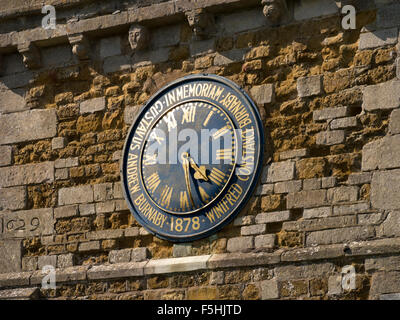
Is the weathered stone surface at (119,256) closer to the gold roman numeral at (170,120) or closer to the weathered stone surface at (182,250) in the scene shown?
the weathered stone surface at (182,250)

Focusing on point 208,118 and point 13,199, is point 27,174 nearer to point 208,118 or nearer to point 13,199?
point 13,199

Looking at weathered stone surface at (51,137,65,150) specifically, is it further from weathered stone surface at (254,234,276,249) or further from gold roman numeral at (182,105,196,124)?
weathered stone surface at (254,234,276,249)

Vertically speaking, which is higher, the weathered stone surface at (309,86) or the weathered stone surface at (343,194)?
the weathered stone surface at (309,86)

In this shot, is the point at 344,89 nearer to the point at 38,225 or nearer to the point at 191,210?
the point at 191,210

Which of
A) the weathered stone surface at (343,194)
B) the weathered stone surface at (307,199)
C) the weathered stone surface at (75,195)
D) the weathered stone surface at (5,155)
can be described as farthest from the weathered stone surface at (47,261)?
the weathered stone surface at (343,194)

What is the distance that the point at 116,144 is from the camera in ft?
44.6

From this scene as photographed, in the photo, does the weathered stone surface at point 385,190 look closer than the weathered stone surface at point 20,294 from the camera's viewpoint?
Yes

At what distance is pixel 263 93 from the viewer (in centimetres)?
1305

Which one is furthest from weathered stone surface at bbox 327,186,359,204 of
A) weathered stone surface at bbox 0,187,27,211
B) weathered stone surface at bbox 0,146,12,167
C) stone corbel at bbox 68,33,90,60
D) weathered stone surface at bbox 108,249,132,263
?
weathered stone surface at bbox 0,146,12,167

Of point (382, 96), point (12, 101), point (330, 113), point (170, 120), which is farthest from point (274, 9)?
point (12, 101)

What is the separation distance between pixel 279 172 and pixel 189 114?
3.61ft

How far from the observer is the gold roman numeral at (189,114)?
13234 mm

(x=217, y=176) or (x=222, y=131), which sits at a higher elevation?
(x=222, y=131)

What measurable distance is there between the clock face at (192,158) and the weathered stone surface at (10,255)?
1.28 m
